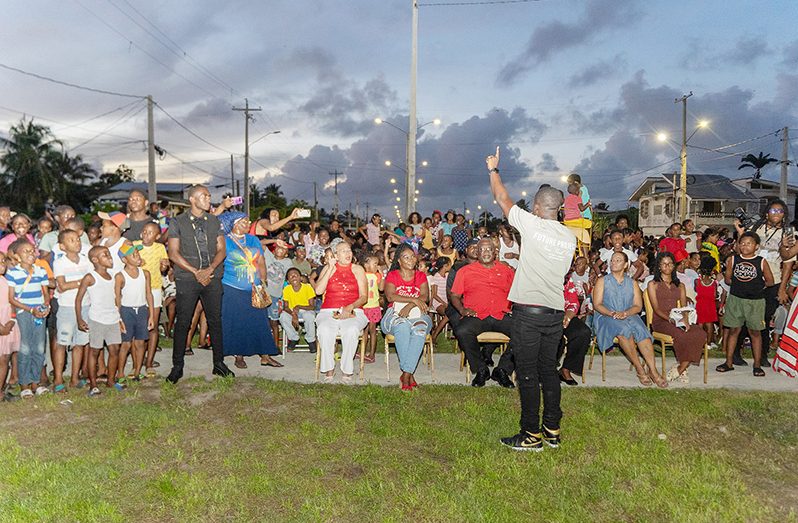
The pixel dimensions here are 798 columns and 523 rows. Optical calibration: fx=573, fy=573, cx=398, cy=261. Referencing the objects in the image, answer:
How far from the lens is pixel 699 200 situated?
4528 cm

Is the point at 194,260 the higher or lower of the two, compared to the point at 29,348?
higher

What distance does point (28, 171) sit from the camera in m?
47.2

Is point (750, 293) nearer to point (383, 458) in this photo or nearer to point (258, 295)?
point (383, 458)

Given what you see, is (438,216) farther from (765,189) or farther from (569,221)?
(765,189)

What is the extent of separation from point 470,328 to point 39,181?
170 ft

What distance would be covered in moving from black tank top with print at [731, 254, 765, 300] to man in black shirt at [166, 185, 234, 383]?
642cm

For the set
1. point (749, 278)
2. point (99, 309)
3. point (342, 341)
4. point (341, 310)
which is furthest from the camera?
point (749, 278)

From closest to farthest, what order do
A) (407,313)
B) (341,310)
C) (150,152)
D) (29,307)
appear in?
(29,307), (407,313), (341,310), (150,152)

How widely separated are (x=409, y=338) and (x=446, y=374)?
0.89 metres

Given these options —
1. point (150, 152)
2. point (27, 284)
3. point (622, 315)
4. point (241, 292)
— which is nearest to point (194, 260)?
point (241, 292)

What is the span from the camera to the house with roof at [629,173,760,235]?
44531 millimetres

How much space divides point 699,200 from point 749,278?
42.9 metres

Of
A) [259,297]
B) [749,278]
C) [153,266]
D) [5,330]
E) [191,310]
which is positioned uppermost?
[153,266]

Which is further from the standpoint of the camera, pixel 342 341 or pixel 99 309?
pixel 342 341
